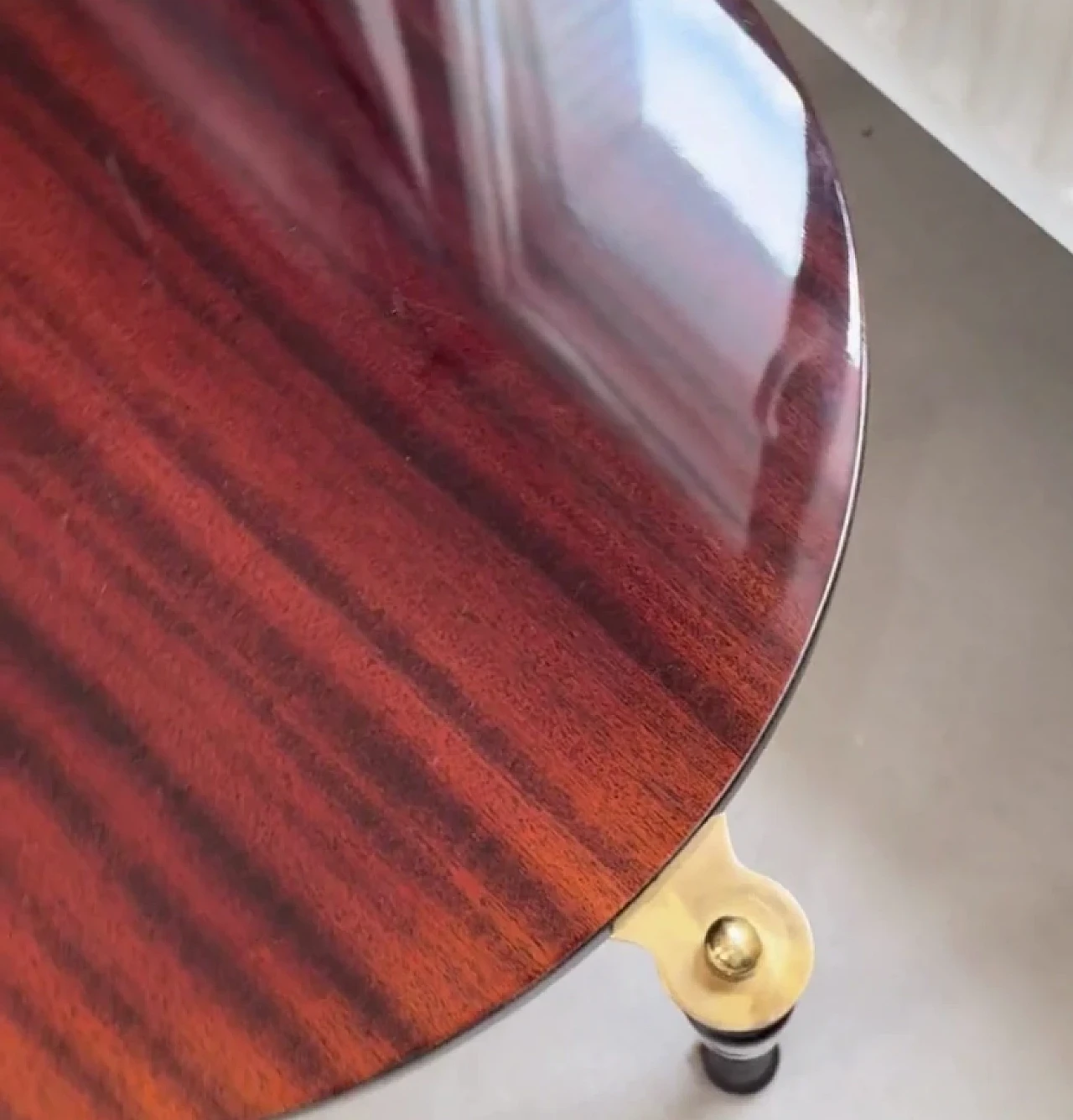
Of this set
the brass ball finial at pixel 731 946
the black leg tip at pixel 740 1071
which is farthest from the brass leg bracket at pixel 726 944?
the black leg tip at pixel 740 1071

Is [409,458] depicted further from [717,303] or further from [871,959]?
[871,959]

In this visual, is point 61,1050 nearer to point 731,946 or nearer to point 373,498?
point 373,498

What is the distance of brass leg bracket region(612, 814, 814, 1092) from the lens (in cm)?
60

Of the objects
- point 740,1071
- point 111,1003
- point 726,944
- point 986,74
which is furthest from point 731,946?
point 986,74

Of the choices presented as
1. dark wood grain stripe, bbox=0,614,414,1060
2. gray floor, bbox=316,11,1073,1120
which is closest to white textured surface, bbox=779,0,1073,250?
gray floor, bbox=316,11,1073,1120

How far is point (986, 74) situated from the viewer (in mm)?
751

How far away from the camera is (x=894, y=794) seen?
86 cm

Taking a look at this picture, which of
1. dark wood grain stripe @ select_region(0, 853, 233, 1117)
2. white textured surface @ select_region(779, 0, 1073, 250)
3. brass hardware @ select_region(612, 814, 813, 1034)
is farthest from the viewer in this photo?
white textured surface @ select_region(779, 0, 1073, 250)

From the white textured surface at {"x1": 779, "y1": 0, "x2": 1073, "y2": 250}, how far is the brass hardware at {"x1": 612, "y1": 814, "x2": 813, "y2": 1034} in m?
0.42

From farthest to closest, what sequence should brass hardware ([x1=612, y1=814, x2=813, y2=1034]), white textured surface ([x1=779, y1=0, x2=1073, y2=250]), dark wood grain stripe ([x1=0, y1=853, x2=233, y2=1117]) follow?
1. white textured surface ([x1=779, y1=0, x2=1073, y2=250])
2. brass hardware ([x1=612, y1=814, x2=813, y2=1034])
3. dark wood grain stripe ([x1=0, y1=853, x2=233, y2=1117])

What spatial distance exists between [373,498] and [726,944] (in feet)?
0.93

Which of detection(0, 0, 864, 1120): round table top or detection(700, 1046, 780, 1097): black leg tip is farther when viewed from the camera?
detection(700, 1046, 780, 1097): black leg tip

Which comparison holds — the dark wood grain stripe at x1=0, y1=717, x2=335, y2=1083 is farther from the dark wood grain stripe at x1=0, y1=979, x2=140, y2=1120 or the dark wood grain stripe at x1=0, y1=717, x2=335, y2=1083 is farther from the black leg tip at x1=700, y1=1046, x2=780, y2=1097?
the black leg tip at x1=700, y1=1046, x2=780, y2=1097

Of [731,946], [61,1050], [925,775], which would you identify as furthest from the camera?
[925,775]
